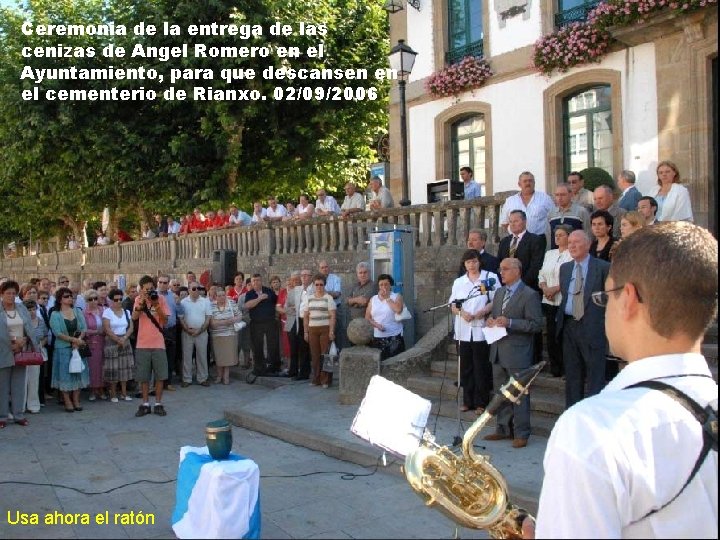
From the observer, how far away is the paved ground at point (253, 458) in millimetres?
5629

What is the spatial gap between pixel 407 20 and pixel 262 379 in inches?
403

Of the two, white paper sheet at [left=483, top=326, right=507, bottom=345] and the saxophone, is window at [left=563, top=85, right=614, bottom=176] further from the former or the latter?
the saxophone

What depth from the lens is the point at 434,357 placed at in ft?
33.0

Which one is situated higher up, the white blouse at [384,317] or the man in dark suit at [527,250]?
the man in dark suit at [527,250]

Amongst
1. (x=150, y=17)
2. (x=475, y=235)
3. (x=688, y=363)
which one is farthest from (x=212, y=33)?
(x=688, y=363)

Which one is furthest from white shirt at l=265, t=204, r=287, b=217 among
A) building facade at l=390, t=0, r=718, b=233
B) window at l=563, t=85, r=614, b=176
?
window at l=563, t=85, r=614, b=176

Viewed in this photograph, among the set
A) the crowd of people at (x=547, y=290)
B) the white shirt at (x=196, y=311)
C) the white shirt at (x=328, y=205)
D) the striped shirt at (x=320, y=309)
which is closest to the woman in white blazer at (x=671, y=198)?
the crowd of people at (x=547, y=290)

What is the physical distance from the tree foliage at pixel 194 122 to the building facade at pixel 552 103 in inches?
183

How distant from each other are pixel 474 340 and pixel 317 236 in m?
7.59

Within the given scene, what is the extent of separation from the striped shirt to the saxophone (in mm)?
8636

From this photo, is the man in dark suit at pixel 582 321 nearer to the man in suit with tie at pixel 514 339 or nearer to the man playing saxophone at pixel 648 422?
the man in suit with tie at pixel 514 339

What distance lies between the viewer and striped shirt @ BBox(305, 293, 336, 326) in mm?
11734

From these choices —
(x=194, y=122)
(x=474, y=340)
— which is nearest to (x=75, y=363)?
(x=474, y=340)

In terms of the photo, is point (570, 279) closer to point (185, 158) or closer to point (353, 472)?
point (353, 472)
